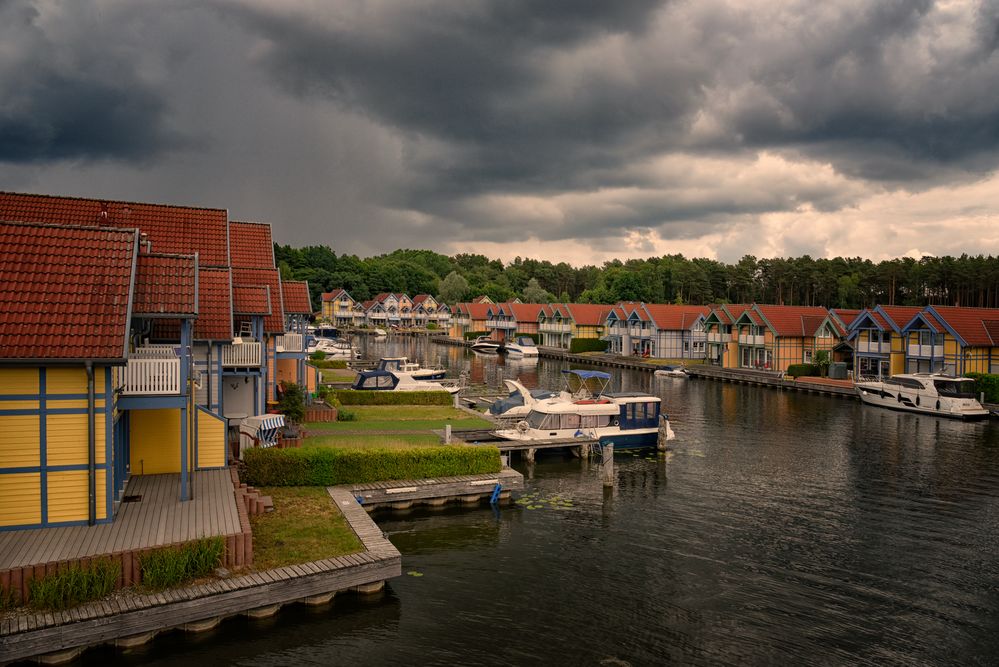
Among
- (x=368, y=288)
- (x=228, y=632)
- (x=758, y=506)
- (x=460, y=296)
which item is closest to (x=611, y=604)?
(x=228, y=632)

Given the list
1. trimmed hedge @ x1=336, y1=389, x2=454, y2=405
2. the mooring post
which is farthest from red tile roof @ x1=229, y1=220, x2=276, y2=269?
the mooring post

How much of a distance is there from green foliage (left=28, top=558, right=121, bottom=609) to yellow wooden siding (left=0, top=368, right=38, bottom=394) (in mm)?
4425

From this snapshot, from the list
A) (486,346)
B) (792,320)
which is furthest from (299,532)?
(486,346)

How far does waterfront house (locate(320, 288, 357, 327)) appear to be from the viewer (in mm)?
172375

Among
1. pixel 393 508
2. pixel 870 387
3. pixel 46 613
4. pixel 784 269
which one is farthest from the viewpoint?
pixel 784 269

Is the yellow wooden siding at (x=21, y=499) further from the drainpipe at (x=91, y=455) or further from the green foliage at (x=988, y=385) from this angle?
the green foliage at (x=988, y=385)

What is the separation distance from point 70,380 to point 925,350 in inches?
2354

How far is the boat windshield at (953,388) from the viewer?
159ft

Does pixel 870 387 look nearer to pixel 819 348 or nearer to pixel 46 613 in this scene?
pixel 819 348

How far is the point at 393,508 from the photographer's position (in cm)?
2488

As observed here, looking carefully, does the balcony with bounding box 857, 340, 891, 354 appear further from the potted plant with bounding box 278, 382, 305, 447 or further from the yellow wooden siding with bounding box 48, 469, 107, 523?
the yellow wooden siding with bounding box 48, 469, 107, 523

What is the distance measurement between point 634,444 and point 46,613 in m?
27.5

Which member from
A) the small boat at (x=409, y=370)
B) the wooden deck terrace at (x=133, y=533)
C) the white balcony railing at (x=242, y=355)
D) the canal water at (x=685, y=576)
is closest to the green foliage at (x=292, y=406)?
the white balcony railing at (x=242, y=355)

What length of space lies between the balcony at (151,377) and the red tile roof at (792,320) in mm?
64269
